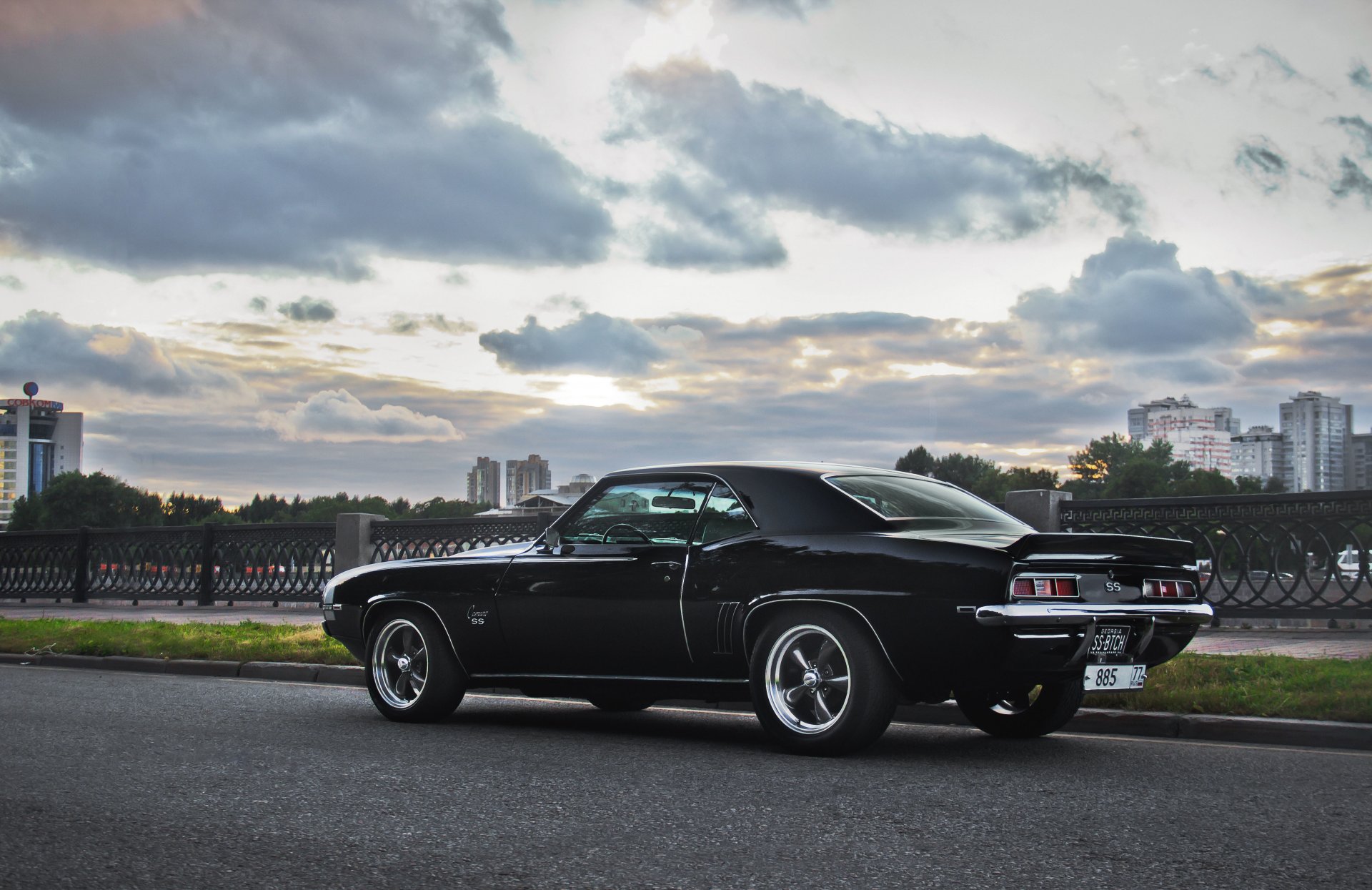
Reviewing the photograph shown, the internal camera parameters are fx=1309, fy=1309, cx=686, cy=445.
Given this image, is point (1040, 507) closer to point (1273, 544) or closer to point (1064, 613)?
point (1273, 544)

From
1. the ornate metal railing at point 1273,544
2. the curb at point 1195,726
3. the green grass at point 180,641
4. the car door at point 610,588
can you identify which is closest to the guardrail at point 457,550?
the ornate metal railing at point 1273,544

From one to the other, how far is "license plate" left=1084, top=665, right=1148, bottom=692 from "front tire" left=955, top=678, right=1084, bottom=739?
0.61 m

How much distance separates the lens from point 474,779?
5.96 m

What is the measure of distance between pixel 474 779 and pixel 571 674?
153cm

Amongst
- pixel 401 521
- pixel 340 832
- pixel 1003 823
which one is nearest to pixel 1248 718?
pixel 1003 823

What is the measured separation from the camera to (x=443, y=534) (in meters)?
19.8

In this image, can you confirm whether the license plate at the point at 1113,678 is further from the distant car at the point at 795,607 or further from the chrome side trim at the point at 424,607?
the chrome side trim at the point at 424,607

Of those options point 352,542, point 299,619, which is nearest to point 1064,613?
point 299,619

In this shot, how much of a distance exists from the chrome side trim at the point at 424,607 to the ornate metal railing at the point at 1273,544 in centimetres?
805

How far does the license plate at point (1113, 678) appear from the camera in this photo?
6207mm

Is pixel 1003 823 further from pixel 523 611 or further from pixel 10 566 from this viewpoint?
pixel 10 566

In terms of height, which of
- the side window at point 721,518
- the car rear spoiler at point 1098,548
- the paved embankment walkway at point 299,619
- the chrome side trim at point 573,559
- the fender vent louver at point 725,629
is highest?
the side window at point 721,518

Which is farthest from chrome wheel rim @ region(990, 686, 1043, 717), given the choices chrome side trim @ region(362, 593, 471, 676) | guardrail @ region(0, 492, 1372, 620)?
guardrail @ region(0, 492, 1372, 620)

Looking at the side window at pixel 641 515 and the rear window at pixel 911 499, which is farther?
the side window at pixel 641 515
